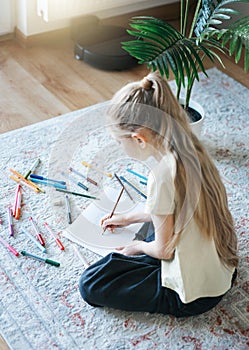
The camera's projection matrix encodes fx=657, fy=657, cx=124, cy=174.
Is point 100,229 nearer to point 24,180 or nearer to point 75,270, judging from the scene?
point 75,270

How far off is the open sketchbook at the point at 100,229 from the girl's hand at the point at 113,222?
0.02m

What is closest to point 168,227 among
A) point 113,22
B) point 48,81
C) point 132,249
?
point 132,249

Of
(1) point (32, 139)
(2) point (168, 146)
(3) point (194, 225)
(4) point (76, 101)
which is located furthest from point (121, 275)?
(4) point (76, 101)

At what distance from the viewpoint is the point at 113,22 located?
2980mm

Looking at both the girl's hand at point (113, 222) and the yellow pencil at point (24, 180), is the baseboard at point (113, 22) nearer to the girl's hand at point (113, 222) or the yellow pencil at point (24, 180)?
the yellow pencil at point (24, 180)

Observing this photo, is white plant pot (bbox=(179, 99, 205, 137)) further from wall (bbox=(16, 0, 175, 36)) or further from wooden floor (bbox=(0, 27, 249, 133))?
wall (bbox=(16, 0, 175, 36))

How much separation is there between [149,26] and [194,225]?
71cm

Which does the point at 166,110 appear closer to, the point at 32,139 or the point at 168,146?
the point at 168,146

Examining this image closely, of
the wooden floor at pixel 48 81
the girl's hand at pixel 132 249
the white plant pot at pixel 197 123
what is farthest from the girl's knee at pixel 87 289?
the wooden floor at pixel 48 81

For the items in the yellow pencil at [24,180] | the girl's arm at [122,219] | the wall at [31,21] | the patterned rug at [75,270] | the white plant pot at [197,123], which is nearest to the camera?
the patterned rug at [75,270]

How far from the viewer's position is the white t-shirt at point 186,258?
1516 millimetres

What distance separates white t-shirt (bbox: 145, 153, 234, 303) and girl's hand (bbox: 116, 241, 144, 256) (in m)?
0.10

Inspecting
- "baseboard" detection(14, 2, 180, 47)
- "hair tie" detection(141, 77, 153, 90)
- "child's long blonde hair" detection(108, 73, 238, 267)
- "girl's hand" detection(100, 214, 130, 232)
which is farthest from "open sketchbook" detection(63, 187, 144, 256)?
"baseboard" detection(14, 2, 180, 47)

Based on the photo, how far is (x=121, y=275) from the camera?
5.47 ft
